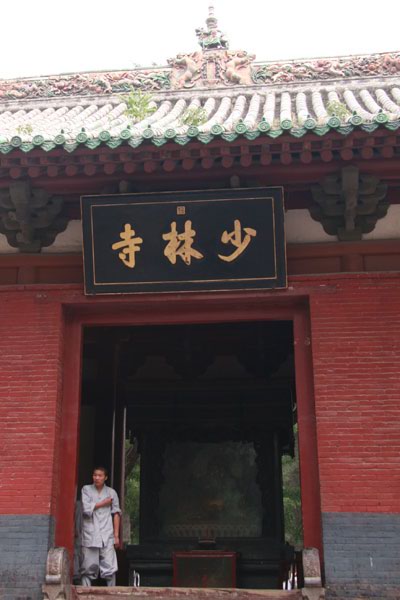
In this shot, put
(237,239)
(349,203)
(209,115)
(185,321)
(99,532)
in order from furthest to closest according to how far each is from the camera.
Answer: (209,115) → (185,321) → (99,532) → (237,239) → (349,203)

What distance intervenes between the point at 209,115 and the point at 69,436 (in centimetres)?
508

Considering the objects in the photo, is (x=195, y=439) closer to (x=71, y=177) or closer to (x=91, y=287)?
(x=91, y=287)

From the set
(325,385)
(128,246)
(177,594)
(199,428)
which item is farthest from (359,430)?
(199,428)

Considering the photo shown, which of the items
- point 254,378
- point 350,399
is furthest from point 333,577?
point 254,378

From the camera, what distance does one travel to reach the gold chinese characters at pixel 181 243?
21.3ft

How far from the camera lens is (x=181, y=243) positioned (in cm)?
655

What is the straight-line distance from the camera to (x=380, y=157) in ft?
19.8

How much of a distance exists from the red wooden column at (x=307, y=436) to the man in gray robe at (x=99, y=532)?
195 cm

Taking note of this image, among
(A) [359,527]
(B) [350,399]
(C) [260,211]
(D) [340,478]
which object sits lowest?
(A) [359,527]

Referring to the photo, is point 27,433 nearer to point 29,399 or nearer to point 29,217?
point 29,399

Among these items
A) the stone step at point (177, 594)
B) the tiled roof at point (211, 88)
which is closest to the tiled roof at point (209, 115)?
the tiled roof at point (211, 88)

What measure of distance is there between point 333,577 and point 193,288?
2.77m

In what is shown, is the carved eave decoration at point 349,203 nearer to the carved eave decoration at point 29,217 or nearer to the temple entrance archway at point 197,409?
the carved eave decoration at point 29,217

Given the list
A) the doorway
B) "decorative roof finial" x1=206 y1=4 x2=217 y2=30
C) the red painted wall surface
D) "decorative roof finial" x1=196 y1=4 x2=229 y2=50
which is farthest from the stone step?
"decorative roof finial" x1=206 y1=4 x2=217 y2=30
